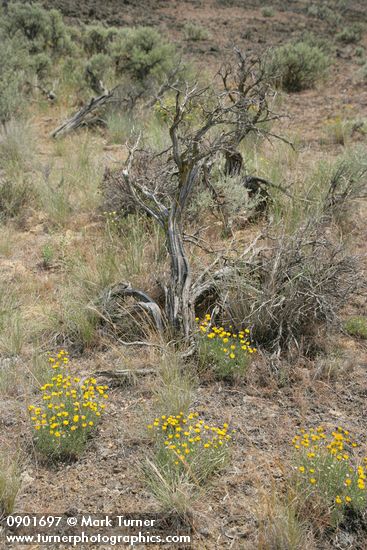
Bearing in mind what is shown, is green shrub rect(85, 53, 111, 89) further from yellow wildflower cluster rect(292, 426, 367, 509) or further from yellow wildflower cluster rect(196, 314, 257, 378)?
yellow wildflower cluster rect(292, 426, 367, 509)

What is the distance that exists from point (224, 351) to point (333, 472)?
3.64 ft

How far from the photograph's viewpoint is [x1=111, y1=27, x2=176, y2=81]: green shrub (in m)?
11.5

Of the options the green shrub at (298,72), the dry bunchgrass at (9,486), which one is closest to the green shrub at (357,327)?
the dry bunchgrass at (9,486)

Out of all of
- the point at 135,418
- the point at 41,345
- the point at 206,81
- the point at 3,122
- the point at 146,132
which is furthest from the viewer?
the point at 206,81

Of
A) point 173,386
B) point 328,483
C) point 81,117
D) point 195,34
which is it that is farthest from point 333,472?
point 195,34

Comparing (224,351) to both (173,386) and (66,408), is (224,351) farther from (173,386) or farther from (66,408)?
(66,408)

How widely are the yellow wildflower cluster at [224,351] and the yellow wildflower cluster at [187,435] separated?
0.44 m

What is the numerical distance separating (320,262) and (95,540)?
8.05ft

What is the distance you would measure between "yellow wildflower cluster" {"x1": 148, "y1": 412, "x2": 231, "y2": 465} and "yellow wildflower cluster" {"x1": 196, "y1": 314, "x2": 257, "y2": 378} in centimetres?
44

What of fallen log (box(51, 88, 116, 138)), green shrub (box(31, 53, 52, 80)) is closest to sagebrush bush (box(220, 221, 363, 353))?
fallen log (box(51, 88, 116, 138))

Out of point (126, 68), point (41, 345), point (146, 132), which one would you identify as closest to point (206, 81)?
point (126, 68)

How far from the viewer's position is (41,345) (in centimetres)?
394

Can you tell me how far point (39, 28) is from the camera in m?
14.1

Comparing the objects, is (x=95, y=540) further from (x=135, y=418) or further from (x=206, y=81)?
(x=206, y=81)
